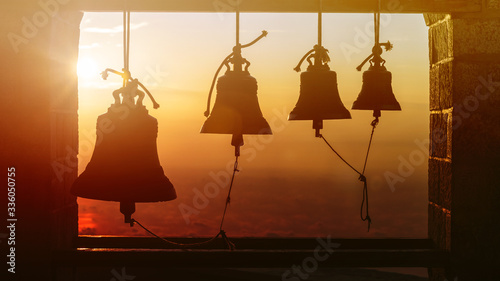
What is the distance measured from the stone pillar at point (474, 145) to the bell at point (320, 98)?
1.09 metres

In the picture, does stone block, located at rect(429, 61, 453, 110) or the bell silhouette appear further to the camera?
stone block, located at rect(429, 61, 453, 110)

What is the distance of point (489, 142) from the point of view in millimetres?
4281

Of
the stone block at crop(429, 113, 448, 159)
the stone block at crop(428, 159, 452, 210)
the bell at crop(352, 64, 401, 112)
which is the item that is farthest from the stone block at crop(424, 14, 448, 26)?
the stone block at crop(428, 159, 452, 210)

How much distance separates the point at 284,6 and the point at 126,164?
2.21 m

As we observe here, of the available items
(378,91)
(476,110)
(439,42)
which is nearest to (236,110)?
(378,91)

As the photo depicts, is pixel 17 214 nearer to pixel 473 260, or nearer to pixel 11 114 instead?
pixel 11 114

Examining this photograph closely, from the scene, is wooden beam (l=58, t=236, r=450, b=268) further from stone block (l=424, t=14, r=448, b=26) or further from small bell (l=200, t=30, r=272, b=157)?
stone block (l=424, t=14, r=448, b=26)

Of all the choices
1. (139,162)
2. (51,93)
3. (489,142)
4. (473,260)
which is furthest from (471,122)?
(51,93)

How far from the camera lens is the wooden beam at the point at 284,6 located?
14.1 ft

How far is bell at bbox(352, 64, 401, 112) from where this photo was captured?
448cm

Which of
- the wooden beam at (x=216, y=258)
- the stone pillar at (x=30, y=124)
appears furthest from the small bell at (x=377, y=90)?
the stone pillar at (x=30, y=124)

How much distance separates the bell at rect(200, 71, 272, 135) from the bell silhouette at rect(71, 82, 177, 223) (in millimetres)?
490

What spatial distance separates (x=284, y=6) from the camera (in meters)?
4.45

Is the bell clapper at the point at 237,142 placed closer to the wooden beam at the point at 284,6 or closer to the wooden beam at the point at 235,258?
the wooden beam at the point at 235,258
